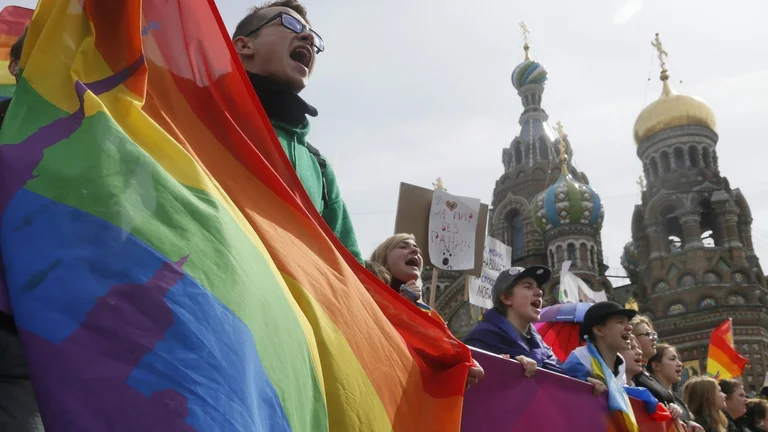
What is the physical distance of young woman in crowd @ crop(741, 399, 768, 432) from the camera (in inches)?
275

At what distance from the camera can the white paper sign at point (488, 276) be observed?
1259 cm

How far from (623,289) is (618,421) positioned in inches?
1416

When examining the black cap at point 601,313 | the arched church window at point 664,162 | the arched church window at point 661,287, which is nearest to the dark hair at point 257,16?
the black cap at point 601,313

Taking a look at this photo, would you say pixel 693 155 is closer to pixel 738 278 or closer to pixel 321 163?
pixel 738 278

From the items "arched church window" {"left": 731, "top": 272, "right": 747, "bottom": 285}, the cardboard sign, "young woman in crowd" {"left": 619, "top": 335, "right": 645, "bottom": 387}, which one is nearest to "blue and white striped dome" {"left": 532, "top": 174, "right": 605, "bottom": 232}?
"arched church window" {"left": 731, "top": 272, "right": 747, "bottom": 285}

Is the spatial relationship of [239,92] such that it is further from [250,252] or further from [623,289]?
[623,289]

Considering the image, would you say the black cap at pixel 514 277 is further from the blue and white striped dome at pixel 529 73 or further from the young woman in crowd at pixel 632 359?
the blue and white striped dome at pixel 529 73

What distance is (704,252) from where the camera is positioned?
31.7m

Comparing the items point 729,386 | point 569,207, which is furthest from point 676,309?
point 729,386

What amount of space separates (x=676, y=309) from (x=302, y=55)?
30.8 metres

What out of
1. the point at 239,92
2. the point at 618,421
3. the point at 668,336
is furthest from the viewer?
the point at 668,336

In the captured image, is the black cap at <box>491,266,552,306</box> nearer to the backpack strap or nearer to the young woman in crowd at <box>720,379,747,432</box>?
the backpack strap

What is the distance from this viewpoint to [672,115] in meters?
36.1

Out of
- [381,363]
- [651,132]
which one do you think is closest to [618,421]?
[381,363]
